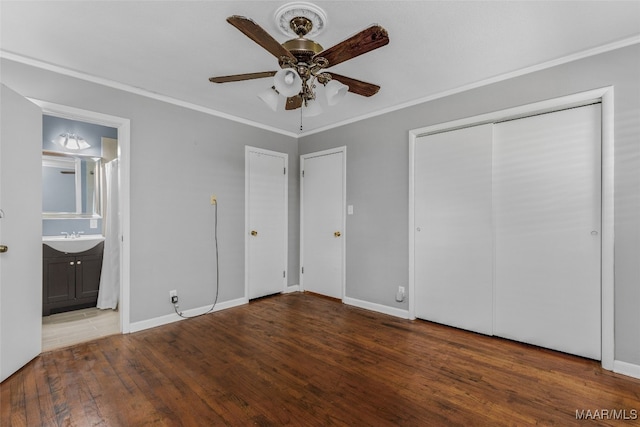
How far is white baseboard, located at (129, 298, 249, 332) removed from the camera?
3.04m

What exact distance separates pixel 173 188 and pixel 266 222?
4.37ft

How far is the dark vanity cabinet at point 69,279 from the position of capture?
342cm

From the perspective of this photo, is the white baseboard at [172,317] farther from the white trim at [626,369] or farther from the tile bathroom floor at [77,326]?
the white trim at [626,369]

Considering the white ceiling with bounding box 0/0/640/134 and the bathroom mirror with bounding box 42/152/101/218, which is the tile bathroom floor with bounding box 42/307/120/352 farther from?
the white ceiling with bounding box 0/0/640/134

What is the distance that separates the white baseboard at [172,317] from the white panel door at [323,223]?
112 cm

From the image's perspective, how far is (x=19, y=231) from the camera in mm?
2293

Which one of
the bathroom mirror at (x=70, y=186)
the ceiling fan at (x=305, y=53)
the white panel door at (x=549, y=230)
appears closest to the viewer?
the ceiling fan at (x=305, y=53)

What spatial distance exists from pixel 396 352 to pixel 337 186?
225cm

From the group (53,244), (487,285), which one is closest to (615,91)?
(487,285)

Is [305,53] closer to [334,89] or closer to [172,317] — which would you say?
[334,89]

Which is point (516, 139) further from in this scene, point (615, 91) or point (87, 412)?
point (87, 412)

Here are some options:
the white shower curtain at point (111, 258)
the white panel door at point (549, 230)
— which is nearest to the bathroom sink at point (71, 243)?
the white shower curtain at point (111, 258)

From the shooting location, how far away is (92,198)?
4.11 m

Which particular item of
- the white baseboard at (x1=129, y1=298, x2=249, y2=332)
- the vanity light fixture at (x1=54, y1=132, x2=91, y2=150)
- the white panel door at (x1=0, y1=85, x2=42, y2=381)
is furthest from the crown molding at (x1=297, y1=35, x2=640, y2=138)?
the vanity light fixture at (x1=54, y1=132, x2=91, y2=150)
